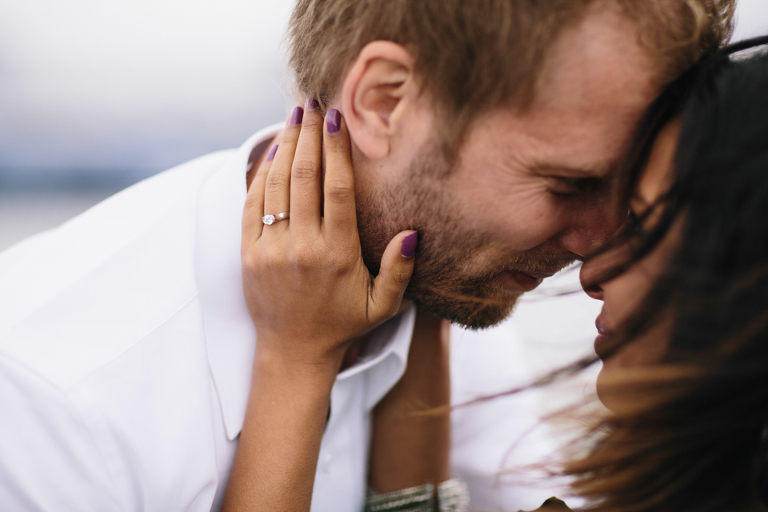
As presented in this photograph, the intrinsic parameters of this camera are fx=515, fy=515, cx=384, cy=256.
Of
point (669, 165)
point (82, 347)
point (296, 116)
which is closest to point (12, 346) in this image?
point (82, 347)

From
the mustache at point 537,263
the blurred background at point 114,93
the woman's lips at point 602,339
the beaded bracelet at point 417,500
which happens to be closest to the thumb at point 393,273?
the mustache at point 537,263

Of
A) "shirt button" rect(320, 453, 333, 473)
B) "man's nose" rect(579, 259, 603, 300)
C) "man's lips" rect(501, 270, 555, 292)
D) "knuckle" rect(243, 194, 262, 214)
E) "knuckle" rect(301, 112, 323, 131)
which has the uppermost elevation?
"knuckle" rect(301, 112, 323, 131)

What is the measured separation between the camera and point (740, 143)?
32.6 inches

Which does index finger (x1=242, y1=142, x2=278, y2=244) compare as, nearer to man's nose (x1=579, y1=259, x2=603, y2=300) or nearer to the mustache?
the mustache

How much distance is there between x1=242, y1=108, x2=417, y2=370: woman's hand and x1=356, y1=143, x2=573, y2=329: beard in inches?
2.2

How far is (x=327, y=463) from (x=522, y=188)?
865 mm

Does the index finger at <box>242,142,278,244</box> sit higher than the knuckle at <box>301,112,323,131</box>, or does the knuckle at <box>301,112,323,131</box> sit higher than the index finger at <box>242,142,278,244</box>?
the knuckle at <box>301,112,323,131</box>

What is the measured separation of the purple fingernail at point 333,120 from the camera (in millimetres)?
1194

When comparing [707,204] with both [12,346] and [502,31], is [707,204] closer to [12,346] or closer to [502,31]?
[502,31]

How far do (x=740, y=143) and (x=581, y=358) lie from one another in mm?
462

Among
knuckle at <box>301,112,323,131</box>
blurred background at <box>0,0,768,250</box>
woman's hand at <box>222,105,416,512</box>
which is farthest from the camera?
blurred background at <box>0,0,768,250</box>

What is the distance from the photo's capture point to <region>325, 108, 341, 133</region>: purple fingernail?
1.19m

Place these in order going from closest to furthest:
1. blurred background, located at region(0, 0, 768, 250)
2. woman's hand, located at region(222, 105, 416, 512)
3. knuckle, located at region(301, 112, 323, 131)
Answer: woman's hand, located at region(222, 105, 416, 512) < knuckle, located at region(301, 112, 323, 131) < blurred background, located at region(0, 0, 768, 250)

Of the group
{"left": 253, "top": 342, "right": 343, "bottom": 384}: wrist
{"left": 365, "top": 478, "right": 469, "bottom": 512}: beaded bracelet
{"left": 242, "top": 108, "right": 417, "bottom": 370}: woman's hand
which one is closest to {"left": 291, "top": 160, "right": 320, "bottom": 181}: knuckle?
{"left": 242, "top": 108, "right": 417, "bottom": 370}: woman's hand
